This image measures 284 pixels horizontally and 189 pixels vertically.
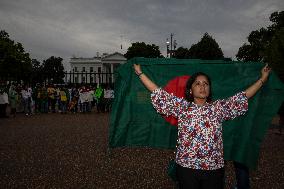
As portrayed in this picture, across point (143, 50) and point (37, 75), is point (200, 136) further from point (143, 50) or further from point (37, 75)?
point (143, 50)

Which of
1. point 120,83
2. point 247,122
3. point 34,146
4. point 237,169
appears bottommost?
point 34,146

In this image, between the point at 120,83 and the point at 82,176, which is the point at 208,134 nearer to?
the point at 120,83

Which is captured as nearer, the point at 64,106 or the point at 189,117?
the point at 189,117

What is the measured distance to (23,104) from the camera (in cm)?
2612

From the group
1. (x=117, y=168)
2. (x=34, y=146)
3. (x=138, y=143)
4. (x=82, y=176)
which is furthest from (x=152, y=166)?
(x=34, y=146)

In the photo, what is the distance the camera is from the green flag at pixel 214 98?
16.1 ft

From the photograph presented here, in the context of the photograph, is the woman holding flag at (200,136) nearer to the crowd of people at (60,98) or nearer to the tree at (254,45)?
the crowd of people at (60,98)

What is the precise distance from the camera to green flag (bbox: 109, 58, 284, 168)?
4.91 metres

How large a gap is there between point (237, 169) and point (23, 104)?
23201mm

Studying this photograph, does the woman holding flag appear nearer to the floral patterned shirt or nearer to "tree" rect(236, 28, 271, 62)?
the floral patterned shirt

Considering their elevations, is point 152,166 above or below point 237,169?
below

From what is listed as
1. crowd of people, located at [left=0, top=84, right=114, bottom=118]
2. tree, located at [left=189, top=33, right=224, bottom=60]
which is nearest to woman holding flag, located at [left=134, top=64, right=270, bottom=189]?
crowd of people, located at [left=0, top=84, right=114, bottom=118]

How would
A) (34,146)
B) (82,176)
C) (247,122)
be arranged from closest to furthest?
(247,122) → (82,176) → (34,146)

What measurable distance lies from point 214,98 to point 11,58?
39.3 meters
